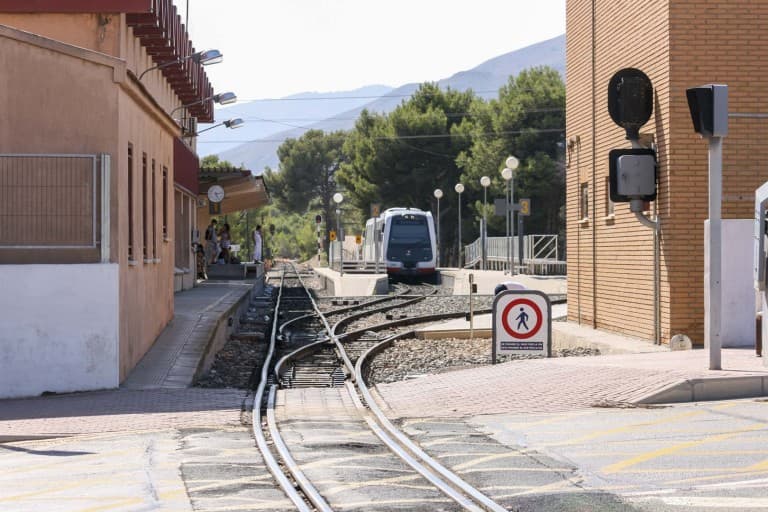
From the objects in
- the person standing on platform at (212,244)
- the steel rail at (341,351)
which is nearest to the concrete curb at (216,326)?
the steel rail at (341,351)

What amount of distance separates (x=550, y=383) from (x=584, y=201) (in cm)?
991

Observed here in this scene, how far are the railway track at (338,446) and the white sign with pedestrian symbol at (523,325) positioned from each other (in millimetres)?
1991

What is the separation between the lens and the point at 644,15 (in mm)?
19266

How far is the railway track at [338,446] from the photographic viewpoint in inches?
325

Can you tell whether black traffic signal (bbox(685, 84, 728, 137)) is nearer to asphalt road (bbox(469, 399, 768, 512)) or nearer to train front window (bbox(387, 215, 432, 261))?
asphalt road (bbox(469, 399, 768, 512))

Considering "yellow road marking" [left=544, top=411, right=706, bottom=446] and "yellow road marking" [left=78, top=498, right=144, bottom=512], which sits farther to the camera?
"yellow road marking" [left=544, top=411, right=706, bottom=446]

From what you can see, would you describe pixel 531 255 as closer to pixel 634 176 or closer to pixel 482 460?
pixel 634 176

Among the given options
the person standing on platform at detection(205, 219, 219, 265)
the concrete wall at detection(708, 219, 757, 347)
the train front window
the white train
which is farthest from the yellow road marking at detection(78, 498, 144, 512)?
the train front window

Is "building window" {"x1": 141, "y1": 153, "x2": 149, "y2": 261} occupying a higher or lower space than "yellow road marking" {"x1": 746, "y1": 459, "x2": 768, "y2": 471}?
higher

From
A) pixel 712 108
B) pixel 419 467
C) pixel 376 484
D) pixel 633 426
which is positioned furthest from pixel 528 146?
→ pixel 376 484

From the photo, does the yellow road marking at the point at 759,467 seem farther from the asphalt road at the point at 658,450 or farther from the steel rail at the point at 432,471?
the steel rail at the point at 432,471

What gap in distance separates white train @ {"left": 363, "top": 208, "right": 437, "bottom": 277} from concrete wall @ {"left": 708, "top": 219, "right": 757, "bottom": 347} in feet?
126

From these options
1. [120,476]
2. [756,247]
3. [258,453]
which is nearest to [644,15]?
[756,247]

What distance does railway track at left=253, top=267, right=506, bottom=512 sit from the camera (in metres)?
8.26
